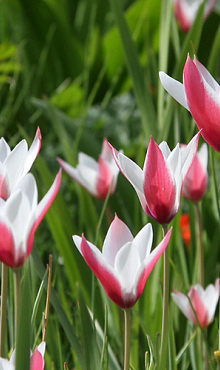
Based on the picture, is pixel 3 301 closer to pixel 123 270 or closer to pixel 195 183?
pixel 123 270

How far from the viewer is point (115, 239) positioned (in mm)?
466

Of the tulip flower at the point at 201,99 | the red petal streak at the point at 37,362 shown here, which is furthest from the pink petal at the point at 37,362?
the tulip flower at the point at 201,99

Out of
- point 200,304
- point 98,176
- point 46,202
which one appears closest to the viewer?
point 46,202

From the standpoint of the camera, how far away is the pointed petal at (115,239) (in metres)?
0.46

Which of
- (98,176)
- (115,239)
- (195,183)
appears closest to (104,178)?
(98,176)

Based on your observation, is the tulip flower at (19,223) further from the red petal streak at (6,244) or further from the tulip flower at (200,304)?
the tulip flower at (200,304)

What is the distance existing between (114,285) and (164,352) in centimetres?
7

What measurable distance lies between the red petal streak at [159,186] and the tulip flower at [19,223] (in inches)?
4.2

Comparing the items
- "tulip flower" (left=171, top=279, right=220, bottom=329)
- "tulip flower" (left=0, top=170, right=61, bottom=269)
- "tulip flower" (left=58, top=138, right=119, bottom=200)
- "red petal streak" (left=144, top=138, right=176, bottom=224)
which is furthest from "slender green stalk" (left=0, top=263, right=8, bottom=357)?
"tulip flower" (left=58, top=138, right=119, bottom=200)

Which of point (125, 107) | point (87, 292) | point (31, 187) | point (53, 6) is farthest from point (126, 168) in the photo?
point (53, 6)

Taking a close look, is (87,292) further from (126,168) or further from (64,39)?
(64,39)

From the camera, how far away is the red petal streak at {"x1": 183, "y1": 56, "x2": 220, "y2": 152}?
45 centimetres

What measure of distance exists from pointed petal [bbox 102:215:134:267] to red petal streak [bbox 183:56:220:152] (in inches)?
4.4

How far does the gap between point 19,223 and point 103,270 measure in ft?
0.27
